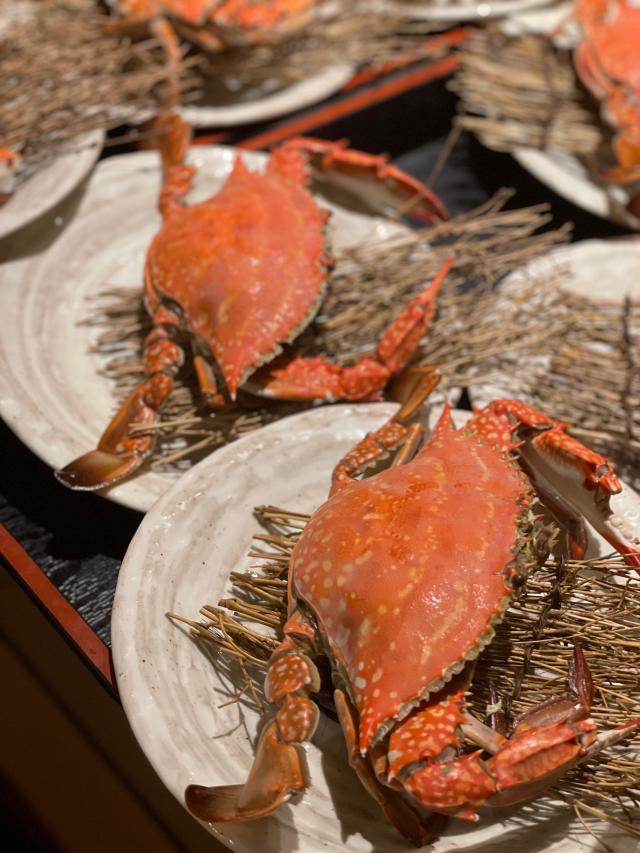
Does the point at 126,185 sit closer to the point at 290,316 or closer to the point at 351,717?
the point at 290,316

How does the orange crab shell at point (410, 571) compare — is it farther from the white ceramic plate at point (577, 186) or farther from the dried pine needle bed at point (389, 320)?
the white ceramic plate at point (577, 186)

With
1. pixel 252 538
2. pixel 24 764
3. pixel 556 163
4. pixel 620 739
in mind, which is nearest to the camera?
pixel 620 739

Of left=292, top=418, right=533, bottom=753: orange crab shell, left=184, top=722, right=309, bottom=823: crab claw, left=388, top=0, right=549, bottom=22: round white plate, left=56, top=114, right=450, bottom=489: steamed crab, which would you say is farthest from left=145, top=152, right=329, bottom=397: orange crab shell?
left=388, top=0, right=549, bottom=22: round white plate

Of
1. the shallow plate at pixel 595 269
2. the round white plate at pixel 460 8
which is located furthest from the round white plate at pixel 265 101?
the shallow plate at pixel 595 269

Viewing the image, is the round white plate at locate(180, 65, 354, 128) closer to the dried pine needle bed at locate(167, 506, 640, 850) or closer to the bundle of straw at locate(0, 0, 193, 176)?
the bundle of straw at locate(0, 0, 193, 176)

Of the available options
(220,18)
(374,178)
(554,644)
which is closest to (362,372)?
(554,644)

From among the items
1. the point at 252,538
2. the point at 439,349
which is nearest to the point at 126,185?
the point at 439,349
